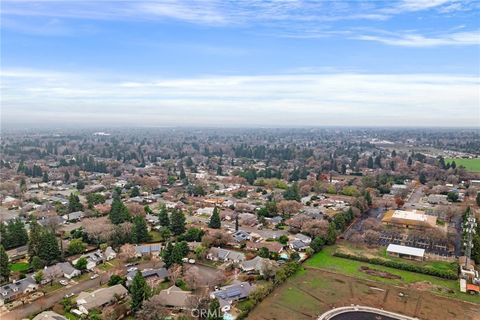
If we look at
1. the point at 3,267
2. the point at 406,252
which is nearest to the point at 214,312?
the point at 3,267

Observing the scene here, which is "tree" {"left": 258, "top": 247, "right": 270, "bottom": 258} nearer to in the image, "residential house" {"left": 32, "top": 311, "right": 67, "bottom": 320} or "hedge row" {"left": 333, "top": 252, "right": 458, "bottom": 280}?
"hedge row" {"left": 333, "top": 252, "right": 458, "bottom": 280}

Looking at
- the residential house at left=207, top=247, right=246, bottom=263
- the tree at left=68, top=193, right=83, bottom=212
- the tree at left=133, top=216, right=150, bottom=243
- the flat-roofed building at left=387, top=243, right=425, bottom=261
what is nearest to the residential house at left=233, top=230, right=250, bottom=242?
the residential house at left=207, top=247, right=246, bottom=263

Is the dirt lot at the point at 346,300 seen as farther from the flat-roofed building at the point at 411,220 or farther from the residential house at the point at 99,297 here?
the flat-roofed building at the point at 411,220

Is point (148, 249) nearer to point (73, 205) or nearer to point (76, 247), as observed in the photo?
point (76, 247)

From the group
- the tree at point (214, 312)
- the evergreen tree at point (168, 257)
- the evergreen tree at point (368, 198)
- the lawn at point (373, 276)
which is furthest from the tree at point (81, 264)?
the evergreen tree at point (368, 198)

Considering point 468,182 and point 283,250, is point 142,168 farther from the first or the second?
point 468,182

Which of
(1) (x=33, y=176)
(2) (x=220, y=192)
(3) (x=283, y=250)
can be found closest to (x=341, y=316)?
(3) (x=283, y=250)
